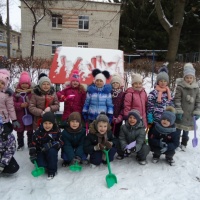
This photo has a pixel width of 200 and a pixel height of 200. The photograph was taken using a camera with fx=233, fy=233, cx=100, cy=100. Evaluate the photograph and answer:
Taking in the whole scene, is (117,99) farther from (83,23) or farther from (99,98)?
(83,23)

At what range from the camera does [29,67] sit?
9.00 metres

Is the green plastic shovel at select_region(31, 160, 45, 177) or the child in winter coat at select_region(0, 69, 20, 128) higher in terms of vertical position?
the child in winter coat at select_region(0, 69, 20, 128)

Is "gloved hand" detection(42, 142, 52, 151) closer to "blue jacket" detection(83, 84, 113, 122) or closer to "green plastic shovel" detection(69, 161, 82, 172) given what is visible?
"green plastic shovel" detection(69, 161, 82, 172)

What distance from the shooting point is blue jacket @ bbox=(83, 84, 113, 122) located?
140 inches

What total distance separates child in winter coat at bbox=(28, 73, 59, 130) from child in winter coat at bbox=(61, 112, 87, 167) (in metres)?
0.46

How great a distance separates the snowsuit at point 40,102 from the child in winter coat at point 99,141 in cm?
72

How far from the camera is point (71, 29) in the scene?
2205cm

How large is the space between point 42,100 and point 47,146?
2.59 ft

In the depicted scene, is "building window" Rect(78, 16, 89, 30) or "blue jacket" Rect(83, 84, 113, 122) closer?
"blue jacket" Rect(83, 84, 113, 122)

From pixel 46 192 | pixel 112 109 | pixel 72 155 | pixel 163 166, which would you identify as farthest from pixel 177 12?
pixel 46 192

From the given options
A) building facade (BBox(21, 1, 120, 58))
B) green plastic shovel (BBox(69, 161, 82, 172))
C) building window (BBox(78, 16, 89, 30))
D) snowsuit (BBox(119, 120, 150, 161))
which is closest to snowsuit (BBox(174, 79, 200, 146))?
snowsuit (BBox(119, 120, 150, 161))

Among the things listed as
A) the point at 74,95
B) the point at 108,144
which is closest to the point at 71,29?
the point at 74,95

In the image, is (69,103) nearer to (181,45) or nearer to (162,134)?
(162,134)

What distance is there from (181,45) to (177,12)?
15.2 meters
